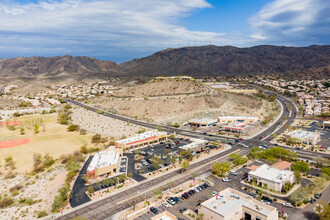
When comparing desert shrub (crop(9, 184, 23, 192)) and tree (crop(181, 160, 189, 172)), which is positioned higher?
tree (crop(181, 160, 189, 172))

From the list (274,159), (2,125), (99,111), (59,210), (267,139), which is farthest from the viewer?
(99,111)

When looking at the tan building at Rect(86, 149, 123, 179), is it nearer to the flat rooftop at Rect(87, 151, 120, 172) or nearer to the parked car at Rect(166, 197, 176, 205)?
the flat rooftop at Rect(87, 151, 120, 172)

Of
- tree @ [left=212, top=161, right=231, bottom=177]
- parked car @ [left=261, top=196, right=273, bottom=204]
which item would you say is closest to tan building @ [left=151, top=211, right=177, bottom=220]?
parked car @ [left=261, top=196, right=273, bottom=204]

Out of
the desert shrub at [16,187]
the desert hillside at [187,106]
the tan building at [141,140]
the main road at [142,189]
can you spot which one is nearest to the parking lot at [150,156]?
the tan building at [141,140]

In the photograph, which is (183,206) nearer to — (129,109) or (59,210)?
(59,210)

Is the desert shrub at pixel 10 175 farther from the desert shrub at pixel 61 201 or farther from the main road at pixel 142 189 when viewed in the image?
the main road at pixel 142 189

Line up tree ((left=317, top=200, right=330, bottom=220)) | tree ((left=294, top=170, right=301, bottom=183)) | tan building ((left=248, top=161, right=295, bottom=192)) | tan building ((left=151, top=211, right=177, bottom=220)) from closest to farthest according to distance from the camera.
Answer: tree ((left=317, top=200, right=330, bottom=220)) → tan building ((left=151, top=211, right=177, bottom=220)) → tan building ((left=248, top=161, right=295, bottom=192)) → tree ((left=294, top=170, right=301, bottom=183))

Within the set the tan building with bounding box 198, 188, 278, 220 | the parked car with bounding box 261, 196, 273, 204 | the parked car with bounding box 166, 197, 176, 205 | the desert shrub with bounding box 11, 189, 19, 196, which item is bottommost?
the desert shrub with bounding box 11, 189, 19, 196

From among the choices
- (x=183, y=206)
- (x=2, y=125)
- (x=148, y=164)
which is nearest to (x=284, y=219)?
(x=183, y=206)
